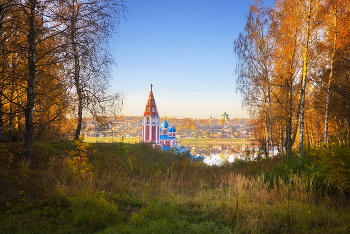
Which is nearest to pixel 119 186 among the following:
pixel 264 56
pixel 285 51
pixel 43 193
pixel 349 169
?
pixel 43 193

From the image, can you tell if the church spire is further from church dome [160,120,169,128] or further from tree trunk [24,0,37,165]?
tree trunk [24,0,37,165]

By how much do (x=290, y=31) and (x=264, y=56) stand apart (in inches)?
91.9

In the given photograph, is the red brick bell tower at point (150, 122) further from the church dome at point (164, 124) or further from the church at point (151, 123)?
the church dome at point (164, 124)

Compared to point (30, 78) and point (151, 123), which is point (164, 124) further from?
point (30, 78)

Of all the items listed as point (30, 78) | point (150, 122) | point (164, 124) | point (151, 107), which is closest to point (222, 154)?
point (30, 78)

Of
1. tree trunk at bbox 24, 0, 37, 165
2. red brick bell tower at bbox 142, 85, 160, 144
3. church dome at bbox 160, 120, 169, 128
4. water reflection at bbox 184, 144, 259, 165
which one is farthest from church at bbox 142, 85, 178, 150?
tree trunk at bbox 24, 0, 37, 165

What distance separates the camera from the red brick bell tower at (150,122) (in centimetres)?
4056

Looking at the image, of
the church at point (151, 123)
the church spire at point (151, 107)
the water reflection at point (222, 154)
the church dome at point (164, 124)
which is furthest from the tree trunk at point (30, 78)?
the church dome at point (164, 124)

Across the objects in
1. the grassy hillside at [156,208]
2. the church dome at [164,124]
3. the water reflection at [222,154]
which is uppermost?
the church dome at [164,124]

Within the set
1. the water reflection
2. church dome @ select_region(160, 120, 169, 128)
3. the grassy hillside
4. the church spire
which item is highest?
the church spire

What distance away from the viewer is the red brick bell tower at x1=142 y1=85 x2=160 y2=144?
40.6m

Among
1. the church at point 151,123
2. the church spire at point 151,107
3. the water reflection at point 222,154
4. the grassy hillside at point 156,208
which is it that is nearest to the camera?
the grassy hillside at point 156,208

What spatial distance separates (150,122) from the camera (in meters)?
40.7

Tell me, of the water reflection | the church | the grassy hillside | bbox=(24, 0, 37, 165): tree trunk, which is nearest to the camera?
the grassy hillside
